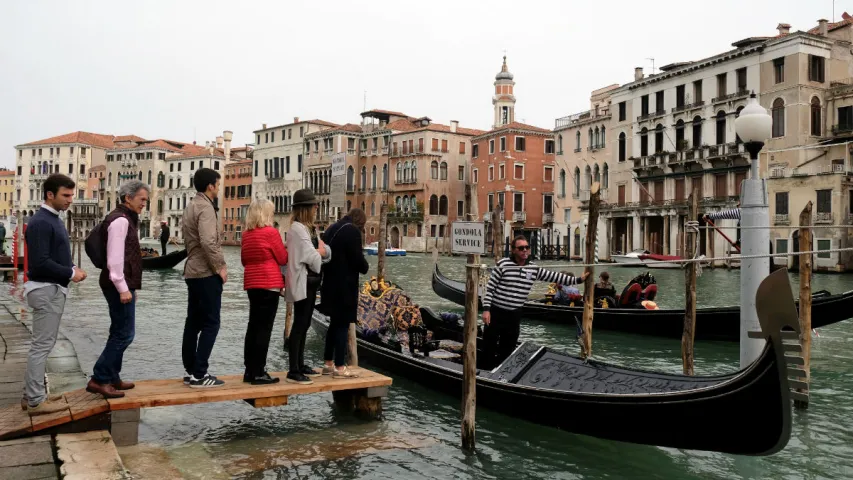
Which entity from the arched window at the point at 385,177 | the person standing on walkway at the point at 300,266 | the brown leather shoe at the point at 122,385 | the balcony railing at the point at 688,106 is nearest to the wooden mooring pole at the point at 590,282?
the person standing on walkway at the point at 300,266

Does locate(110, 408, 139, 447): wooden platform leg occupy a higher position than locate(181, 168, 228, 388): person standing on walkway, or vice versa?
locate(181, 168, 228, 388): person standing on walkway

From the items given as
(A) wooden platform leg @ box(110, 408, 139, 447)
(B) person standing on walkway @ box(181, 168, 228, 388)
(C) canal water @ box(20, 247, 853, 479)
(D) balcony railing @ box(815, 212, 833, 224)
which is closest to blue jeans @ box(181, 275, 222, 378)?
(B) person standing on walkway @ box(181, 168, 228, 388)

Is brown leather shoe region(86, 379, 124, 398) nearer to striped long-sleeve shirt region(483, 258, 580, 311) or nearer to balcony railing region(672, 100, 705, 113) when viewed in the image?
striped long-sleeve shirt region(483, 258, 580, 311)

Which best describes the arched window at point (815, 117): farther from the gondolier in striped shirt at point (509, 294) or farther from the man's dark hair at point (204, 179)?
the man's dark hair at point (204, 179)

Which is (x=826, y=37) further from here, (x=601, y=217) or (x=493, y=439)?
(x=493, y=439)

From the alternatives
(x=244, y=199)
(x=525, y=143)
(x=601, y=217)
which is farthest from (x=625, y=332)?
(x=244, y=199)

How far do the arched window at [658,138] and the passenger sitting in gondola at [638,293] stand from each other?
2248 centimetres

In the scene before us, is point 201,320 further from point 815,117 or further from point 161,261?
point 815,117

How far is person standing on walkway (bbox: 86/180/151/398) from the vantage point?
157 inches

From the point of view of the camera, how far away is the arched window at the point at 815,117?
87.1ft

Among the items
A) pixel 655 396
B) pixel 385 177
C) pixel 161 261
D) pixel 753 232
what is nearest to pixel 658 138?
pixel 385 177

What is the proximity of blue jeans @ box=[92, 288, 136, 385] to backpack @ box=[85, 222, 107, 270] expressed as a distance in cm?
19

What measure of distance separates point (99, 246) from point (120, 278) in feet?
0.89

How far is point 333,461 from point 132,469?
1206mm
